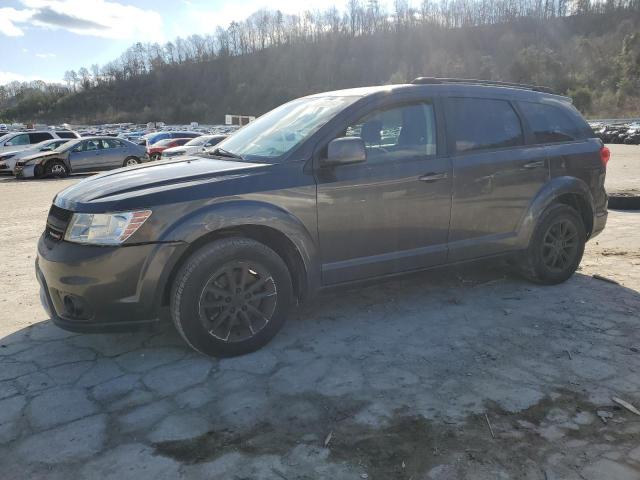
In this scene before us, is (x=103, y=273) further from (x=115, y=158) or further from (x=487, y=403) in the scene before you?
(x=115, y=158)

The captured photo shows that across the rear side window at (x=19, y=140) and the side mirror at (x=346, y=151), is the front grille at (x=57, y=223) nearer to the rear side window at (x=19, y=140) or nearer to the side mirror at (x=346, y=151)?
the side mirror at (x=346, y=151)

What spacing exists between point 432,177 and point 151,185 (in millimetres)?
2092

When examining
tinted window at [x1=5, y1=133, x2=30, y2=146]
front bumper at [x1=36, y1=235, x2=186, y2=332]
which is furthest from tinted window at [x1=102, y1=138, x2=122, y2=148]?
front bumper at [x1=36, y1=235, x2=186, y2=332]

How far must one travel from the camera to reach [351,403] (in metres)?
3.05

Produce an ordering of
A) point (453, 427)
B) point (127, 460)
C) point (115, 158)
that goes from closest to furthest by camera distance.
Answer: point (127, 460) → point (453, 427) → point (115, 158)

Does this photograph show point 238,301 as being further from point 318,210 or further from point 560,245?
point 560,245

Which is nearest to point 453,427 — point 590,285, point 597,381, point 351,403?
point 351,403

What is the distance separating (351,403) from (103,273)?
5.50ft

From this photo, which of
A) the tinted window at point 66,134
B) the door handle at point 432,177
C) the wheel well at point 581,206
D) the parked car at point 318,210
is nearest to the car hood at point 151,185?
the parked car at point 318,210

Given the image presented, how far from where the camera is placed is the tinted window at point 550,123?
4.84m

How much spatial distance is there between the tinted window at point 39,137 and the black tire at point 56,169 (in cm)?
486

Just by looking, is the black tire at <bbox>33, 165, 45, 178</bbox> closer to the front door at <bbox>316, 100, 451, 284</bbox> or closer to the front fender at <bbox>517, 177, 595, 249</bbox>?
the front door at <bbox>316, 100, 451, 284</bbox>

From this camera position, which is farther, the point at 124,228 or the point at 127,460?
the point at 124,228

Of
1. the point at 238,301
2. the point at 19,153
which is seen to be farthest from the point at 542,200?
the point at 19,153
